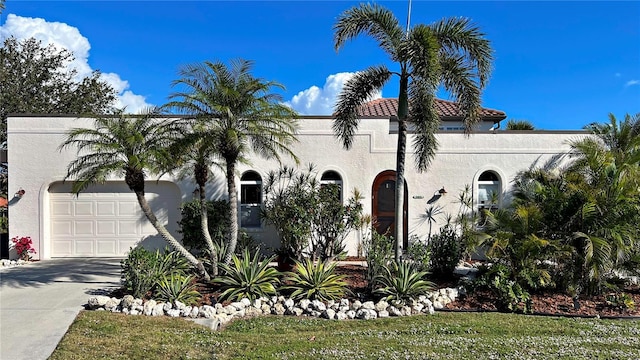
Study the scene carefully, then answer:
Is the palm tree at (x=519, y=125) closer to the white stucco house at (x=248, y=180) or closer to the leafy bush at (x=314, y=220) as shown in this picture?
the white stucco house at (x=248, y=180)

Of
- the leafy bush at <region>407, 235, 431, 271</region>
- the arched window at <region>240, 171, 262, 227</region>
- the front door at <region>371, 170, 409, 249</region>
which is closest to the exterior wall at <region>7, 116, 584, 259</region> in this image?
the arched window at <region>240, 171, 262, 227</region>

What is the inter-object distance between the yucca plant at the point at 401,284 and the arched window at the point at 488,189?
5.73 m

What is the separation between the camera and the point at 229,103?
8.40 m

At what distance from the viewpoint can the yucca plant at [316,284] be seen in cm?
823

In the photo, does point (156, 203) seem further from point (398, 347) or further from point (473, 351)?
point (473, 351)

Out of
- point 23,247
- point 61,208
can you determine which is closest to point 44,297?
point 23,247

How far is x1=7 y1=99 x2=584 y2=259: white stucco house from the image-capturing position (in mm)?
12297

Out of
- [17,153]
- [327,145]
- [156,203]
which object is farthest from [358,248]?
[17,153]

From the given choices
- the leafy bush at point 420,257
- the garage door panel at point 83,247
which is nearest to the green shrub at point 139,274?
the leafy bush at point 420,257

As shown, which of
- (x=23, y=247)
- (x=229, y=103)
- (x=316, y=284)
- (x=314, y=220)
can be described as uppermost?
(x=229, y=103)

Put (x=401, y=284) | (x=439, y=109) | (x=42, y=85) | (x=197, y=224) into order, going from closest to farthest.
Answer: (x=401, y=284) → (x=197, y=224) → (x=439, y=109) → (x=42, y=85)

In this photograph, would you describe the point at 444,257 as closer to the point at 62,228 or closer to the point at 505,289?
the point at 505,289

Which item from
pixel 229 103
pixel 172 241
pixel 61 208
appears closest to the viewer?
pixel 229 103

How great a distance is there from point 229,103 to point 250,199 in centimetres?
505
